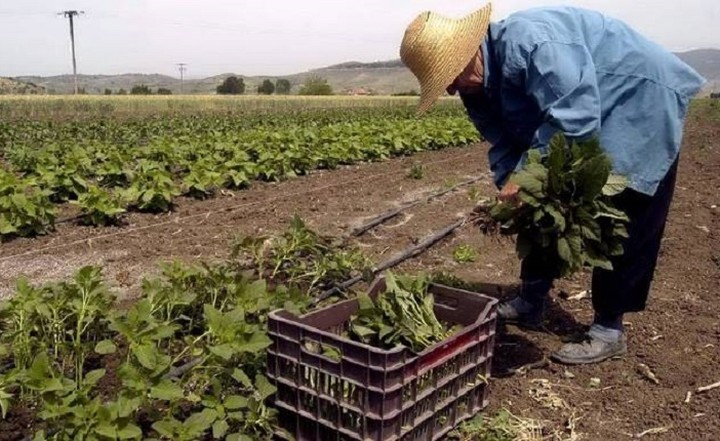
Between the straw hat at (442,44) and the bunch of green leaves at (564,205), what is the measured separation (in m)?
0.50

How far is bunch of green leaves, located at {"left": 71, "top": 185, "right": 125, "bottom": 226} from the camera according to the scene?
6.45 metres

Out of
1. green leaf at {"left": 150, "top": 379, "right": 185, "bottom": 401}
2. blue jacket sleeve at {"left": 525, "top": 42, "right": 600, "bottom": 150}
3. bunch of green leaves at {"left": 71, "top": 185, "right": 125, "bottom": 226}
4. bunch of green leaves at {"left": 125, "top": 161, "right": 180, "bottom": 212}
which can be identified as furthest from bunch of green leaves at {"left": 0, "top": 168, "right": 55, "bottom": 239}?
blue jacket sleeve at {"left": 525, "top": 42, "right": 600, "bottom": 150}

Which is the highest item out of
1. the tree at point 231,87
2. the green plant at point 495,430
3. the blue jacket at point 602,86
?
the tree at point 231,87

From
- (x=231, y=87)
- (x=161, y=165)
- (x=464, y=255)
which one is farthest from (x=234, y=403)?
(x=231, y=87)

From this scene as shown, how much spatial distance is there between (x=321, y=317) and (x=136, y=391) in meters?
0.81

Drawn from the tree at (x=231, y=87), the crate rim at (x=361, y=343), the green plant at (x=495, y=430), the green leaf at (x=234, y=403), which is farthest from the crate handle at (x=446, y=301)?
the tree at (x=231, y=87)

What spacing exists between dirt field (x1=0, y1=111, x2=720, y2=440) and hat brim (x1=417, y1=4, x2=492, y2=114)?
1475 millimetres

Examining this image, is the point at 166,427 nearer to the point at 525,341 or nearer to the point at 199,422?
the point at 199,422

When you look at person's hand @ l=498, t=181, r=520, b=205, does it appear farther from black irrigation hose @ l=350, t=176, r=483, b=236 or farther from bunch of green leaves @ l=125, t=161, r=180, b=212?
bunch of green leaves @ l=125, t=161, r=180, b=212

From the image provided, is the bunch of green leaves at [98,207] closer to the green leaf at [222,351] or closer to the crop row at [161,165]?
the crop row at [161,165]

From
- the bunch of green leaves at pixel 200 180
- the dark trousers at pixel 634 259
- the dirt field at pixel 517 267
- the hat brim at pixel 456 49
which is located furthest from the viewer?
the bunch of green leaves at pixel 200 180

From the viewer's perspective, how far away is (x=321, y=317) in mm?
2859

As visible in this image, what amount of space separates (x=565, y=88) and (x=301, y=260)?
231 cm

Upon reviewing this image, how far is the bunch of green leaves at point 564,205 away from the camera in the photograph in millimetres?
2850
